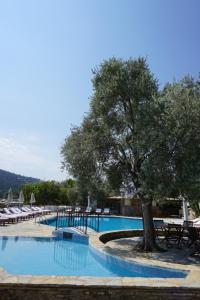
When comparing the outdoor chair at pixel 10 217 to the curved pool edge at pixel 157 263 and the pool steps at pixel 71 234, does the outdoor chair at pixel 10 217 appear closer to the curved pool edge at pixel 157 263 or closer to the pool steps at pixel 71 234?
the pool steps at pixel 71 234

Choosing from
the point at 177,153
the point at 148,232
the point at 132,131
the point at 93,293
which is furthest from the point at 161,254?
the point at 93,293

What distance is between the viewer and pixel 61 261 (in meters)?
12.2

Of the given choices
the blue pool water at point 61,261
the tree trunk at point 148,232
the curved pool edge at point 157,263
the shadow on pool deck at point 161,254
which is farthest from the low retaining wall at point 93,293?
the tree trunk at point 148,232

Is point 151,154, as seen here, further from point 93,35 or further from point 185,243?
point 93,35

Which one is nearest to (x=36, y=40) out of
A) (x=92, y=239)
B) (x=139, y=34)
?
(x=139, y=34)

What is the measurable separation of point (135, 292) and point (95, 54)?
1380 cm

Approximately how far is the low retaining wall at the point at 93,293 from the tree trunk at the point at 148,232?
311 inches

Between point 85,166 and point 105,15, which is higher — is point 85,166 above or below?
below

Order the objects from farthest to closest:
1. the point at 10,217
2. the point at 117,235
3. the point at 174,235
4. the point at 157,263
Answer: the point at 10,217 < the point at 117,235 < the point at 174,235 < the point at 157,263

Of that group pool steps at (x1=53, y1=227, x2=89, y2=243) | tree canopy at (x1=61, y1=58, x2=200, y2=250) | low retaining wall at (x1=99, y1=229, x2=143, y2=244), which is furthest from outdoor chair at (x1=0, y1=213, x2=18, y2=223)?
tree canopy at (x1=61, y1=58, x2=200, y2=250)

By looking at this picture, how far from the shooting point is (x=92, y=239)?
14.7 meters

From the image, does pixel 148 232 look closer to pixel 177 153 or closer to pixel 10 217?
pixel 177 153

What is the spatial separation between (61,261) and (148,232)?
423cm

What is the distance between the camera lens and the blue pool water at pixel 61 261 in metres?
10.3
